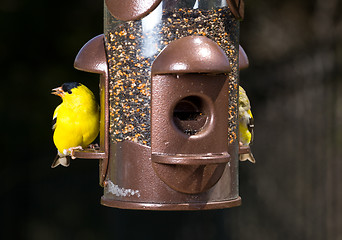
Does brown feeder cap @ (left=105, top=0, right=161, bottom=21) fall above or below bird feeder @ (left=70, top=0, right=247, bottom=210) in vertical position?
above

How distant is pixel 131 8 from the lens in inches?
151

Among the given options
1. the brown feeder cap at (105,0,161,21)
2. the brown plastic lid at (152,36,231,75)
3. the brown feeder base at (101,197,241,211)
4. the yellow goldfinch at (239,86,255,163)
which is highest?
the brown feeder cap at (105,0,161,21)

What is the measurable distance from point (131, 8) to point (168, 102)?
531mm

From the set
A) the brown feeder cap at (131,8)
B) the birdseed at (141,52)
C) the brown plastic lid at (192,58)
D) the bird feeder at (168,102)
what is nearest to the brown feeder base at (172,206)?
the bird feeder at (168,102)

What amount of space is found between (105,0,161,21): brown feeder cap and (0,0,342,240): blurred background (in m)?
4.06

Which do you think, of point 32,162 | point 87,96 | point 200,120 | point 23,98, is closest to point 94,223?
point 32,162

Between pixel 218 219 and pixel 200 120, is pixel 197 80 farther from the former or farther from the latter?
pixel 218 219

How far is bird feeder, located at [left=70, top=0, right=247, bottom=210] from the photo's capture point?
3.63 meters

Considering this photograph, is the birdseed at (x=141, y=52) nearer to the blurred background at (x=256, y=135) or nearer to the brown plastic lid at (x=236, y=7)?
the brown plastic lid at (x=236, y=7)

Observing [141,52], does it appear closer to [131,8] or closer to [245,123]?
[131,8]

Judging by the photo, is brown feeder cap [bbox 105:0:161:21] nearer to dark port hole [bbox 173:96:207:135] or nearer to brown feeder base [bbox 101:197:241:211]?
dark port hole [bbox 173:96:207:135]

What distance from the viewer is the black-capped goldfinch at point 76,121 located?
4.20 m

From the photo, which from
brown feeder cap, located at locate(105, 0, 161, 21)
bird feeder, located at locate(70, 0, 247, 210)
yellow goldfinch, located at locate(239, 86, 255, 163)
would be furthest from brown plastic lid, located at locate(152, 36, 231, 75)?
yellow goldfinch, located at locate(239, 86, 255, 163)

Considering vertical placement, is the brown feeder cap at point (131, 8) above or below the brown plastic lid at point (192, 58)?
above
